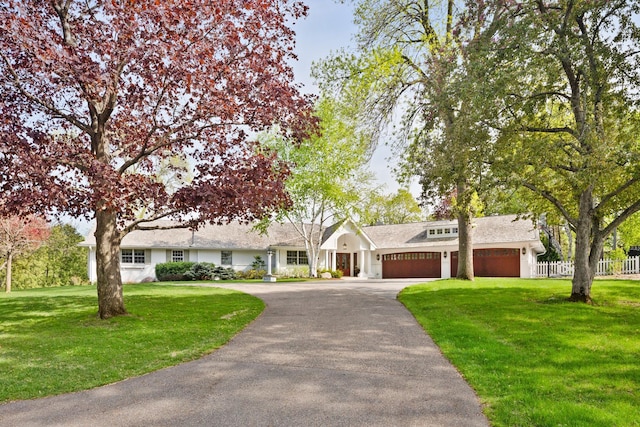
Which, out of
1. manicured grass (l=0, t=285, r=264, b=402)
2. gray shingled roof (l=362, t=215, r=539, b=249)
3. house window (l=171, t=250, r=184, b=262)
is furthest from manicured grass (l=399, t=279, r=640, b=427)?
house window (l=171, t=250, r=184, b=262)

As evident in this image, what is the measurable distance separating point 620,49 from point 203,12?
439 inches

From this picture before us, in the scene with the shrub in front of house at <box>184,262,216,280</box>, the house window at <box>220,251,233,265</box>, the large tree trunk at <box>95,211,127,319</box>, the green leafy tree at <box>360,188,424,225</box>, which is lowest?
the shrub in front of house at <box>184,262,216,280</box>

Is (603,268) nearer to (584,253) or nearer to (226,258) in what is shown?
(584,253)

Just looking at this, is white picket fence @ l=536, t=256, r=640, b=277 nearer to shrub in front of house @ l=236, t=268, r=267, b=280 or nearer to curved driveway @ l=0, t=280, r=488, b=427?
shrub in front of house @ l=236, t=268, r=267, b=280

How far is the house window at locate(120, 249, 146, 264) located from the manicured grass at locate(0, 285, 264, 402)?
1966 cm

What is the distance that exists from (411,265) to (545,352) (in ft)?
93.8

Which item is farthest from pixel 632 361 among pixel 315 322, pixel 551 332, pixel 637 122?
pixel 637 122

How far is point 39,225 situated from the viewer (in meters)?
28.5

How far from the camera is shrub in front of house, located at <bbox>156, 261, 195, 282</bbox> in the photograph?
33594 millimetres

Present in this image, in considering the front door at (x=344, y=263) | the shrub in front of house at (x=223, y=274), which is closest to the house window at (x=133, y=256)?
the shrub in front of house at (x=223, y=274)

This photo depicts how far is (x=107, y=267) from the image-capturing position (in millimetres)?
12023

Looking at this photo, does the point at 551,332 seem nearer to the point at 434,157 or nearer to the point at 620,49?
the point at 434,157

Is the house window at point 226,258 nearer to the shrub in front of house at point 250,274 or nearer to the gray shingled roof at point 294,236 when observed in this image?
the gray shingled roof at point 294,236

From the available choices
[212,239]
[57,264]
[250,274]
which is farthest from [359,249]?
[57,264]
